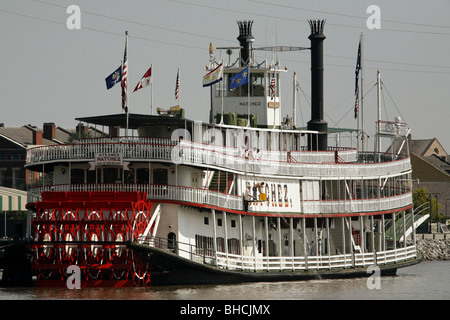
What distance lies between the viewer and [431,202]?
7606 centimetres

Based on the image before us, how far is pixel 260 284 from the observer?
4122 cm

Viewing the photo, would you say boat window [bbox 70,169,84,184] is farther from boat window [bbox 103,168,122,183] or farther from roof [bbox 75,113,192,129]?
roof [bbox 75,113,192,129]

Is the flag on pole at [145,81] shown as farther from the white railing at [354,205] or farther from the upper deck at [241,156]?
the white railing at [354,205]

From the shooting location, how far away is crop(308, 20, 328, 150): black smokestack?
50.1m

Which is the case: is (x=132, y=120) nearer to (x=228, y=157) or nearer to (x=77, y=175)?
(x=77, y=175)

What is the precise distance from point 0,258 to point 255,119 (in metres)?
14.6

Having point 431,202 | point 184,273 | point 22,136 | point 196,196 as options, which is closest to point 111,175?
point 196,196

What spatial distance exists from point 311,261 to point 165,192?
798 cm

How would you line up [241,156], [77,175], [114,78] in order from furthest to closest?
[241,156], [114,78], [77,175]

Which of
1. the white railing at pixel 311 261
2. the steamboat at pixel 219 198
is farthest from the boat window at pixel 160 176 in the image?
the white railing at pixel 311 261

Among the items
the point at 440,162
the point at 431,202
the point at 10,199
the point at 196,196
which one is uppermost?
the point at 440,162

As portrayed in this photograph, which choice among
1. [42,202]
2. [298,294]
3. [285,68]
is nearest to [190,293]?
[298,294]

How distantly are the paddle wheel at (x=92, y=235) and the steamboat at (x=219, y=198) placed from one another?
5cm
